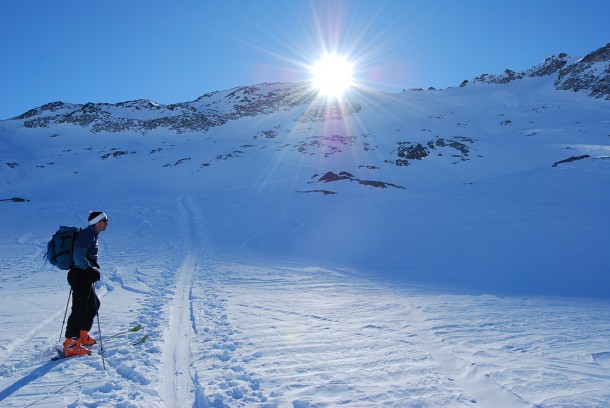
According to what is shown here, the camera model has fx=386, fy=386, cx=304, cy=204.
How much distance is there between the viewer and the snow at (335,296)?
447 cm

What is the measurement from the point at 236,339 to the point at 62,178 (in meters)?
52.3

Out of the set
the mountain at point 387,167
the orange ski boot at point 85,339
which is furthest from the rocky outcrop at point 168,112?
the orange ski boot at point 85,339

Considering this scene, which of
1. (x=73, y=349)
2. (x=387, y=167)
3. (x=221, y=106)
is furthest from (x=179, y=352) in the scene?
(x=221, y=106)

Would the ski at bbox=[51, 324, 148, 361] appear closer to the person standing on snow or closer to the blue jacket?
→ the person standing on snow

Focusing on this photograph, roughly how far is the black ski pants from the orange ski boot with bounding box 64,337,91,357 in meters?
0.19

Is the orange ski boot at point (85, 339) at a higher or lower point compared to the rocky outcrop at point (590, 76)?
lower

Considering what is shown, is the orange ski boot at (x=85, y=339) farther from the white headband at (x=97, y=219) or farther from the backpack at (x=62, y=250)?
the white headband at (x=97, y=219)

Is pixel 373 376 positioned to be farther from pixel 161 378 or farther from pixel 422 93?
pixel 422 93

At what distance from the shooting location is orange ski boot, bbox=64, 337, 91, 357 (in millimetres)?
5302

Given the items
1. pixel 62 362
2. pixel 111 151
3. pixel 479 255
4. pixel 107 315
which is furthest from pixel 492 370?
pixel 111 151

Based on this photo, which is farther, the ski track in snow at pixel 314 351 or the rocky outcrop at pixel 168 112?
the rocky outcrop at pixel 168 112

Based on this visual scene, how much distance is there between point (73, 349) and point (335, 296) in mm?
5450

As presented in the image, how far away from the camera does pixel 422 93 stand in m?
88.1

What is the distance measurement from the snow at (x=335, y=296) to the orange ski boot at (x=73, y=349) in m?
0.14
